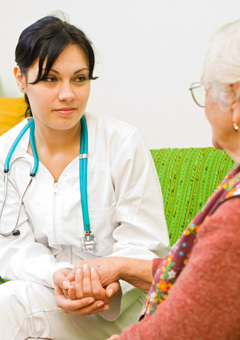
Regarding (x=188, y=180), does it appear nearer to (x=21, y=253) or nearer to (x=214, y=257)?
(x=21, y=253)

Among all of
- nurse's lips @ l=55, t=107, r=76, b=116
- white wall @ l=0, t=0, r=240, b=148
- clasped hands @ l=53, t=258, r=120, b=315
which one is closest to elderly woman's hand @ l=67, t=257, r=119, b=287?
clasped hands @ l=53, t=258, r=120, b=315

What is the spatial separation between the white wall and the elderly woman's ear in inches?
45.2

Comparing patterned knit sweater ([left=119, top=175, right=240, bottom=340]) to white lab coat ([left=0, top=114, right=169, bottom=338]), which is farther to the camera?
white lab coat ([left=0, top=114, right=169, bottom=338])

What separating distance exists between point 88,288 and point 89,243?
0.80 feet

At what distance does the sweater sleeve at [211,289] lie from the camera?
2.31ft

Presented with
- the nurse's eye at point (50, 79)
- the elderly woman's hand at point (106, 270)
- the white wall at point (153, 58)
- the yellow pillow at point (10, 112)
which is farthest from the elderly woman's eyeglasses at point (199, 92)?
the yellow pillow at point (10, 112)

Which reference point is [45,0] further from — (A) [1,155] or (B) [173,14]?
(A) [1,155]

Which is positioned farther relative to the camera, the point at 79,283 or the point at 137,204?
the point at 137,204

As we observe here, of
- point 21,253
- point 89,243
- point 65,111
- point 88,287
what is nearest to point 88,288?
point 88,287

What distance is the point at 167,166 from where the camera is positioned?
185 cm

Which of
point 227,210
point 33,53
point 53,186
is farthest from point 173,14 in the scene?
point 227,210

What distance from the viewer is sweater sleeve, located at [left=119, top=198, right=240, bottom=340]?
0.70m

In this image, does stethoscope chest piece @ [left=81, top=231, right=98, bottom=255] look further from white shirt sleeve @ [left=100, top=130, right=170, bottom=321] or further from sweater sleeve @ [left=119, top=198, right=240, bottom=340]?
sweater sleeve @ [left=119, top=198, right=240, bottom=340]

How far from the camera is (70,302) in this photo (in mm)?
1250
